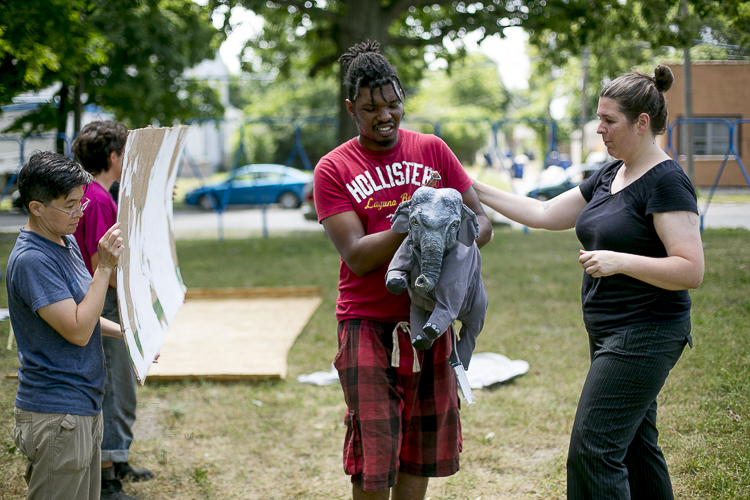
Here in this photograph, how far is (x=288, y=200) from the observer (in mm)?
21969

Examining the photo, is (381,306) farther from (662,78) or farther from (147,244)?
(662,78)

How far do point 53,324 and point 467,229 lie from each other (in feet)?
5.18

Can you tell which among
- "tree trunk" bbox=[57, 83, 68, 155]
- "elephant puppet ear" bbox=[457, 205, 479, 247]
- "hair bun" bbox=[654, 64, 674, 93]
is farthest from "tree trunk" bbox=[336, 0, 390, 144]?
"elephant puppet ear" bbox=[457, 205, 479, 247]

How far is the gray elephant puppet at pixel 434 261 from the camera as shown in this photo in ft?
7.34

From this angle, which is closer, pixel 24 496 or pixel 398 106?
pixel 398 106

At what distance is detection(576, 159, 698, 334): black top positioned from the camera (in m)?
2.30

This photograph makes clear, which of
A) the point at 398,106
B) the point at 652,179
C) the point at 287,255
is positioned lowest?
the point at 287,255

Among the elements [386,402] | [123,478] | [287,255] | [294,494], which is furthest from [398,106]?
[287,255]

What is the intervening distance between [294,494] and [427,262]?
2018 millimetres

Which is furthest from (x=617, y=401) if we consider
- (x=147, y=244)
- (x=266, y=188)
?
(x=266, y=188)

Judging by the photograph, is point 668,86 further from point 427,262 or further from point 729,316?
point 729,316

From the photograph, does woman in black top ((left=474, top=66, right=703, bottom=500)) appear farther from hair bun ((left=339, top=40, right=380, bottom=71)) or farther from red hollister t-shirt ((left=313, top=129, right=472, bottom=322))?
hair bun ((left=339, top=40, right=380, bottom=71))

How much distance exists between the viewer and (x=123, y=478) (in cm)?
370

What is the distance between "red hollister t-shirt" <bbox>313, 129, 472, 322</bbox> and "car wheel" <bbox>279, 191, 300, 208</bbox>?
63.3 ft
